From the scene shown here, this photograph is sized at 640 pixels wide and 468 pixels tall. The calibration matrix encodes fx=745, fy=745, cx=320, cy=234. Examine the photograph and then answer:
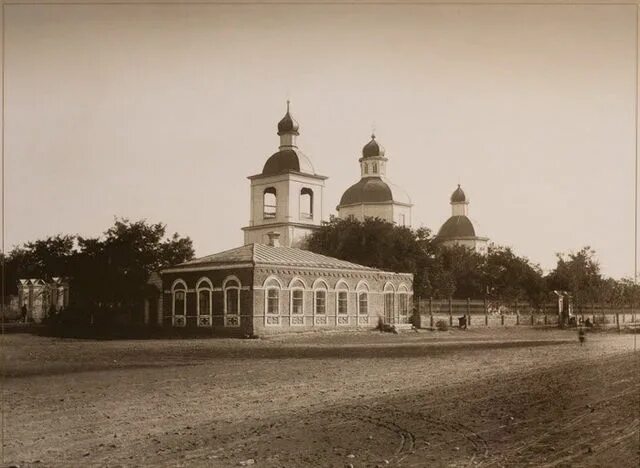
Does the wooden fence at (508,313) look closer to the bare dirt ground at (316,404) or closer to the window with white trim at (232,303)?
the bare dirt ground at (316,404)

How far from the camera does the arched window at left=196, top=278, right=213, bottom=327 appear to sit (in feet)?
23.2

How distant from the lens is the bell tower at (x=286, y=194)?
6453mm

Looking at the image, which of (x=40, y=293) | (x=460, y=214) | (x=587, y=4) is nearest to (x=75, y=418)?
(x=40, y=293)

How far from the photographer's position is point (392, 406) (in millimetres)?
6055

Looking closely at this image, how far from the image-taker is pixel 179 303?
22.1 feet

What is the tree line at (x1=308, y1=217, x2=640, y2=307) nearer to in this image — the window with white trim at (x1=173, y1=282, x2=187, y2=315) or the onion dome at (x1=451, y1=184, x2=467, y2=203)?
the onion dome at (x1=451, y1=184, x2=467, y2=203)

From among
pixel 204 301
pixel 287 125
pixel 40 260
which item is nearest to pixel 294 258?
pixel 204 301

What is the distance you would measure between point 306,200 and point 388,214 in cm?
81

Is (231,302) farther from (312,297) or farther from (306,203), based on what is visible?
(306,203)

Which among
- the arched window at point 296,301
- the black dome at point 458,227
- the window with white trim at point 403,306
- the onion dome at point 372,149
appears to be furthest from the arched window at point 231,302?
the black dome at point 458,227

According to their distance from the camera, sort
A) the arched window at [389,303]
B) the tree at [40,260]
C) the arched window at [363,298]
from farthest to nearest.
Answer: the arched window at [363,298] → the arched window at [389,303] → the tree at [40,260]

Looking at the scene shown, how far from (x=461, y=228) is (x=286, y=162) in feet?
5.43

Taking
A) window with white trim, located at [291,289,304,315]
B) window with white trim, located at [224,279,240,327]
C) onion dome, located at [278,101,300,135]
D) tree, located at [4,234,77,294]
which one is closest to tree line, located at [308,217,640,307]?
window with white trim, located at [224,279,240,327]

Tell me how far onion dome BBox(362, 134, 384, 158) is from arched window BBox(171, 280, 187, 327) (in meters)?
1.93
